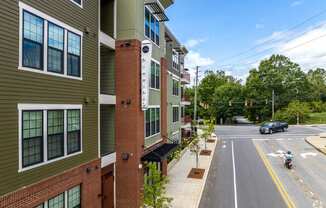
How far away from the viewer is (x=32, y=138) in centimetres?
969

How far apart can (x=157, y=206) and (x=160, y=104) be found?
35.6 feet

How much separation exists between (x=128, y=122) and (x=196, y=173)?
1089cm

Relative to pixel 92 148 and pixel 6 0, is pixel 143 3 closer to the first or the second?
pixel 92 148

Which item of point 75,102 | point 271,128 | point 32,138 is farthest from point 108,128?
point 271,128

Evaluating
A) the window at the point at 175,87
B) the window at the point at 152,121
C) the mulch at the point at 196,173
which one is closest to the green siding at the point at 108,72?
the window at the point at 152,121

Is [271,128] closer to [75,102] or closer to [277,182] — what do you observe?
[277,182]

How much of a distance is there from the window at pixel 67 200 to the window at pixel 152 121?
25.8 ft

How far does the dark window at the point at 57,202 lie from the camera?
10867 mm

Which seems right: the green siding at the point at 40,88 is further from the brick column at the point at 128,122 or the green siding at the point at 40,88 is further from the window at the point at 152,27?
the window at the point at 152,27

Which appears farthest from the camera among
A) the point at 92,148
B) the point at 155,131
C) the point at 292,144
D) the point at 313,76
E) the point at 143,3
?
the point at 313,76

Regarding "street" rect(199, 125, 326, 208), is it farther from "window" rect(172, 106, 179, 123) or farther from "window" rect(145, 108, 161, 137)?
"window" rect(172, 106, 179, 123)

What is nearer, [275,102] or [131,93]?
[131,93]

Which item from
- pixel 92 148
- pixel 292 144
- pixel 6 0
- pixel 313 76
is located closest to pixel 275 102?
pixel 292 144

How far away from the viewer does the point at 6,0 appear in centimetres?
853
